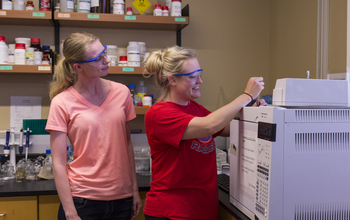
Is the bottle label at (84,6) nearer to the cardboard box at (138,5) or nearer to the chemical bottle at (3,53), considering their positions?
the cardboard box at (138,5)

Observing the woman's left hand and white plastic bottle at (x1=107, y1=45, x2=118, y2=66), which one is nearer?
the woman's left hand

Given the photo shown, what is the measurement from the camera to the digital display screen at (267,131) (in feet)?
3.35

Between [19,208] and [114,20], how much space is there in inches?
56.9

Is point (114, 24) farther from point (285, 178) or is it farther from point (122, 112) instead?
point (285, 178)

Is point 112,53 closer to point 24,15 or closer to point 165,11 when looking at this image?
point 165,11

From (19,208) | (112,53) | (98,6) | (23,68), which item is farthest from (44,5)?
(19,208)

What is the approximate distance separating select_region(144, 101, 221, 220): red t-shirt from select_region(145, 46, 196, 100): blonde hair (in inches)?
4.7

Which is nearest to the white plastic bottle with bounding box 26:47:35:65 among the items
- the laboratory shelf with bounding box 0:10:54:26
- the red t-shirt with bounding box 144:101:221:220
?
the laboratory shelf with bounding box 0:10:54:26

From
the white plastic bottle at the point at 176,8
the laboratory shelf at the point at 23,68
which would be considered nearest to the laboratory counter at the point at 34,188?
the laboratory shelf at the point at 23,68

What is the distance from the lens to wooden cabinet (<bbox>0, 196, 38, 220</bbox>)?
1.88 m

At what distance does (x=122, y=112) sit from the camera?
5.12ft

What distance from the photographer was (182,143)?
51.4 inches

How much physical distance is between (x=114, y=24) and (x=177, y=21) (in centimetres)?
53

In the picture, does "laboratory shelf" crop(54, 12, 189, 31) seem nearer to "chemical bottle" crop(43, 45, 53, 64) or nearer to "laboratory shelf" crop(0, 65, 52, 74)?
"chemical bottle" crop(43, 45, 53, 64)
